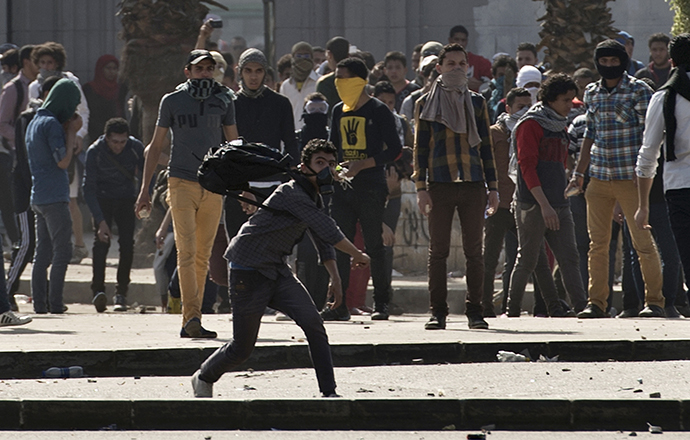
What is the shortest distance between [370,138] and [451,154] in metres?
1.12

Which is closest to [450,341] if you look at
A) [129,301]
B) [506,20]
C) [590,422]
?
[590,422]

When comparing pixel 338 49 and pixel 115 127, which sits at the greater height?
pixel 338 49

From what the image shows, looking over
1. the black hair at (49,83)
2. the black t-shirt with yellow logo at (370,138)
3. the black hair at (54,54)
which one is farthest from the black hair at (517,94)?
the black hair at (54,54)

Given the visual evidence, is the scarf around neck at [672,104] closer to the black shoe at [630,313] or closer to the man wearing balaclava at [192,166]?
the man wearing balaclava at [192,166]

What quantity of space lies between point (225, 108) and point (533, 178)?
261cm

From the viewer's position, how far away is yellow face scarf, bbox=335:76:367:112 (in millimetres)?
10219

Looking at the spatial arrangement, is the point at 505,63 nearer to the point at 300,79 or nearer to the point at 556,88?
the point at 300,79

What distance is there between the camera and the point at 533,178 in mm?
10141

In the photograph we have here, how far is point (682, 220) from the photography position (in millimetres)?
7613

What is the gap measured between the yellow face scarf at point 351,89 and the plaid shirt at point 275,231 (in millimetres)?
3492

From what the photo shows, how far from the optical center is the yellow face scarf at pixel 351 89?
10219 mm

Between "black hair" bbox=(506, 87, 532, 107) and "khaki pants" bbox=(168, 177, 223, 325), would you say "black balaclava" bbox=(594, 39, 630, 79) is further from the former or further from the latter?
"khaki pants" bbox=(168, 177, 223, 325)

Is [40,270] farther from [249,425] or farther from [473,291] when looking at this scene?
[249,425]

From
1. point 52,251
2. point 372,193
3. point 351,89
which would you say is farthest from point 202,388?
point 52,251
